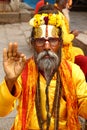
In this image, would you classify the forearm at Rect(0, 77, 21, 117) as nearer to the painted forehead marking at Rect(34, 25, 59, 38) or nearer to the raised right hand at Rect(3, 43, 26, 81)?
the raised right hand at Rect(3, 43, 26, 81)

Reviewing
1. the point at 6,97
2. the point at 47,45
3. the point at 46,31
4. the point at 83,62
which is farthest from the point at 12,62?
the point at 83,62

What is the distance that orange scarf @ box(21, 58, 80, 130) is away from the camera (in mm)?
2904

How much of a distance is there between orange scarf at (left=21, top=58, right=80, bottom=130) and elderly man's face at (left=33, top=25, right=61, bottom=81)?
11cm

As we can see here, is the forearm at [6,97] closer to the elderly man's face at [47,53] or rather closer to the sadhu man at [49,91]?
the sadhu man at [49,91]

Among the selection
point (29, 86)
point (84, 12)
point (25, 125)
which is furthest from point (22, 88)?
point (84, 12)

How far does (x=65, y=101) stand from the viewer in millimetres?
2957

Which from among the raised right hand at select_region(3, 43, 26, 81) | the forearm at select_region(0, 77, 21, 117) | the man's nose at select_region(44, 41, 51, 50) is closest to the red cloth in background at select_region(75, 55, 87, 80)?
the man's nose at select_region(44, 41, 51, 50)

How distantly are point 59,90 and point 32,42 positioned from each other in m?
0.41

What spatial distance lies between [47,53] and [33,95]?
34cm

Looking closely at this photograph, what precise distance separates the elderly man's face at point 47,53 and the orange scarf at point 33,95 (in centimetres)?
11

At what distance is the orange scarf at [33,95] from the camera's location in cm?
290

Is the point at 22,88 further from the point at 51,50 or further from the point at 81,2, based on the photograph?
the point at 81,2

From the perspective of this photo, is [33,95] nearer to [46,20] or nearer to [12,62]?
[12,62]

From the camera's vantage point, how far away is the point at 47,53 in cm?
281
